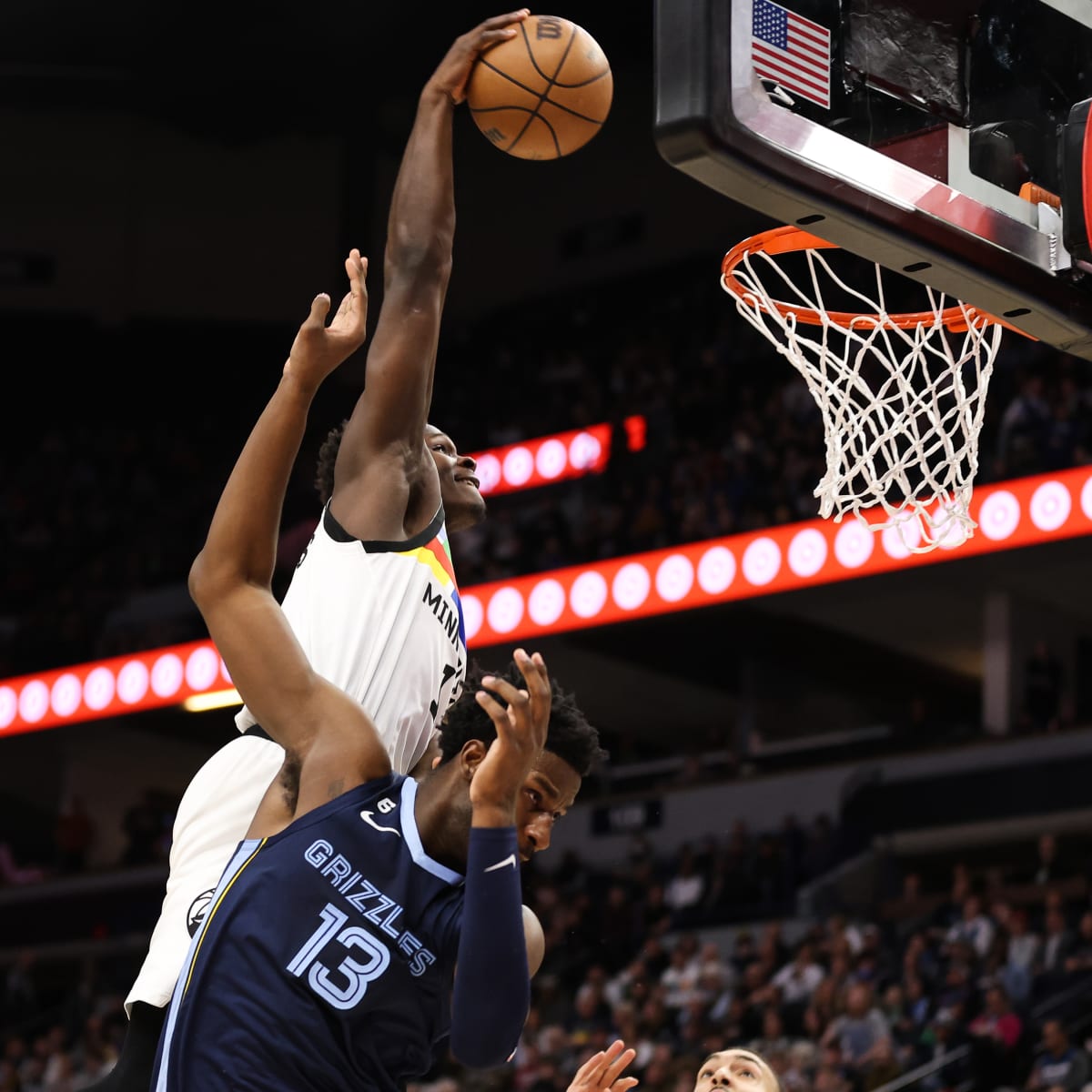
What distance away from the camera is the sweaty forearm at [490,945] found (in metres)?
2.33

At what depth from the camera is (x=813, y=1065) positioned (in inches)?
432

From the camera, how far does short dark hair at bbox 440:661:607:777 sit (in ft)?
8.55

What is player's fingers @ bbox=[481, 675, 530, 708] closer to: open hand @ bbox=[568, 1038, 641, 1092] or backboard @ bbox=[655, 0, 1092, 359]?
open hand @ bbox=[568, 1038, 641, 1092]

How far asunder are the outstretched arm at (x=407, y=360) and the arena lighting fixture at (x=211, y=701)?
11.4 meters

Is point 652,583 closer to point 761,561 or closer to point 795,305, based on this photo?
point 761,561

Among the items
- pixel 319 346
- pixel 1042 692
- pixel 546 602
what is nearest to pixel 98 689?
pixel 546 602

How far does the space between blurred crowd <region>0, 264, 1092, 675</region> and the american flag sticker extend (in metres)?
9.89

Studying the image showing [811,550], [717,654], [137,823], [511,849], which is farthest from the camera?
[137,823]

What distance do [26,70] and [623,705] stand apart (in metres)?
9.27

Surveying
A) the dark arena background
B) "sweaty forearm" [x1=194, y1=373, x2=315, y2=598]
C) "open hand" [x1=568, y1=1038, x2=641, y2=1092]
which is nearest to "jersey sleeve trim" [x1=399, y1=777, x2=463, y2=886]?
"sweaty forearm" [x1=194, y1=373, x2=315, y2=598]

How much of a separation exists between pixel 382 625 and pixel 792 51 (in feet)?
4.45

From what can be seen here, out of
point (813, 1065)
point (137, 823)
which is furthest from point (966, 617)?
point (137, 823)

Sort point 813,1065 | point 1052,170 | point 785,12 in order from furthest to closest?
1. point 813,1065
2. point 1052,170
3. point 785,12

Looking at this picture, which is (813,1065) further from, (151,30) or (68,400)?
(68,400)
